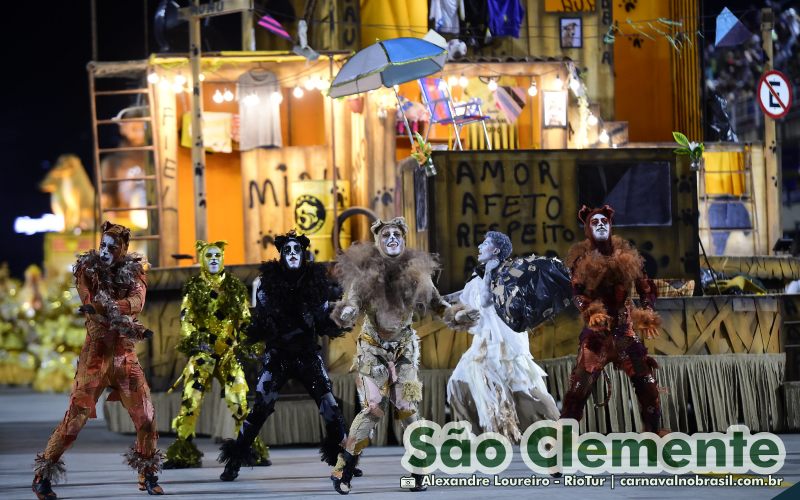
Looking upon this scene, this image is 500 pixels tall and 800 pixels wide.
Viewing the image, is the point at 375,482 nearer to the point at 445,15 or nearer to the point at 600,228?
the point at 600,228

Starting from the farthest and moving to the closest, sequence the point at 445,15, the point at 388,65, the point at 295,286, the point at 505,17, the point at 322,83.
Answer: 1. the point at 505,17
2. the point at 445,15
3. the point at 322,83
4. the point at 388,65
5. the point at 295,286

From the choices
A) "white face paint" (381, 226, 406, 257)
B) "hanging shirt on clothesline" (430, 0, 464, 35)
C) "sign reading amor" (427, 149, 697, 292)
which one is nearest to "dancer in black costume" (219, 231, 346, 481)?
"white face paint" (381, 226, 406, 257)

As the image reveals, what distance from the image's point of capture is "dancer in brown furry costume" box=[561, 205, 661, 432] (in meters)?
10.3

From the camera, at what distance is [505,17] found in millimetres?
22875

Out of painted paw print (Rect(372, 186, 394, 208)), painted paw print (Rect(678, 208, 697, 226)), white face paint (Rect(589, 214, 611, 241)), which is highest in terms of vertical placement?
painted paw print (Rect(372, 186, 394, 208))

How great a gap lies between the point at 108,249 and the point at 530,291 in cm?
371

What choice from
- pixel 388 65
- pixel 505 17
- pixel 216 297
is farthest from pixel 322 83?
pixel 216 297

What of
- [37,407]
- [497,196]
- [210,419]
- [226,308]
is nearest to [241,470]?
[226,308]

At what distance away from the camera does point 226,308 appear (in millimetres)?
12023

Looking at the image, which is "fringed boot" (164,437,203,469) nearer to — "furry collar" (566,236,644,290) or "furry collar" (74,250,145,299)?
"furry collar" (74,250,145,299)

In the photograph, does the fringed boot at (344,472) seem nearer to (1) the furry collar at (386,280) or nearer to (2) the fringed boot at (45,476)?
(1) the furry collar at (386,280)

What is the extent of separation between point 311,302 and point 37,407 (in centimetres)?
1032

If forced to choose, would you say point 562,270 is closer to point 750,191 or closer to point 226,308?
point 226,308

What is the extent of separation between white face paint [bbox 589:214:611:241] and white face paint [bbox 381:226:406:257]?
54.4 inches
